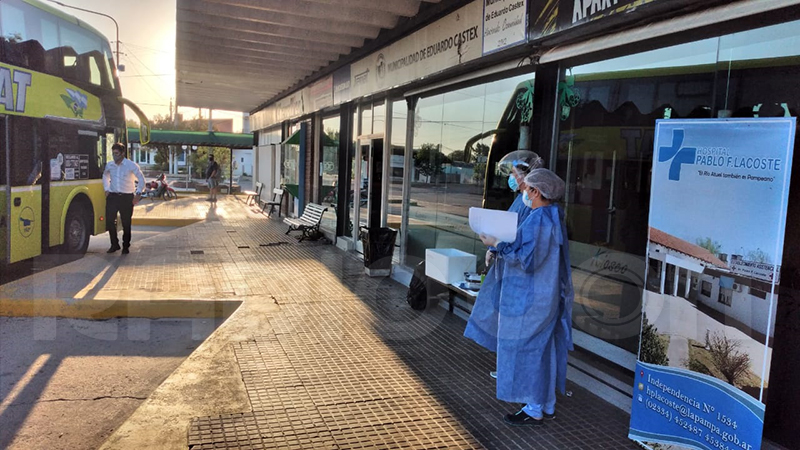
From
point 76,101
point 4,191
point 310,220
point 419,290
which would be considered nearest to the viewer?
point 419,290

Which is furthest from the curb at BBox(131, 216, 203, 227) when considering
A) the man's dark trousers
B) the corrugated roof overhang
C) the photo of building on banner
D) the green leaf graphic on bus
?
the photo of building on banner

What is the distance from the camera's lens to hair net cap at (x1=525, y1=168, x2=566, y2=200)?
144 inches

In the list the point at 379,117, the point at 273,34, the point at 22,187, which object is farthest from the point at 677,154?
the point at 22,187

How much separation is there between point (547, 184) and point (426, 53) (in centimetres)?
373

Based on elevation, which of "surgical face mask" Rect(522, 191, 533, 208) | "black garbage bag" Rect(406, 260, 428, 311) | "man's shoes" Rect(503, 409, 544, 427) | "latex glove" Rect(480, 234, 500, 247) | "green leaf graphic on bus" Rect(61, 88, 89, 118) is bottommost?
"man's shoes" Rect(503, 409, 544, 427)

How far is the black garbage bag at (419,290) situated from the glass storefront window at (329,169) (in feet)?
17.3

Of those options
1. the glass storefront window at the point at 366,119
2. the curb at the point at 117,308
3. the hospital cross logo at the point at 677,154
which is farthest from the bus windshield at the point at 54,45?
the hospital cross logo at the point at 677,154

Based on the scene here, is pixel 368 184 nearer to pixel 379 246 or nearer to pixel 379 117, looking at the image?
pixel 379 117

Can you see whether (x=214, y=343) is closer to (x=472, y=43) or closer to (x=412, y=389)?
(x=412, y=389)

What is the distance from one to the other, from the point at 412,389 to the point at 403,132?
4848 mm

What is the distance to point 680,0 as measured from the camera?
11.5 feet

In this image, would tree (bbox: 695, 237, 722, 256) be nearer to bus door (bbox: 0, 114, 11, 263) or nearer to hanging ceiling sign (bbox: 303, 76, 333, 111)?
bus door (bbox: 0, 114, 11, 263)

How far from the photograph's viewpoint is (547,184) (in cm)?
365

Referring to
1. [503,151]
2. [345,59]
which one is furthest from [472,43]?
[345,59]
